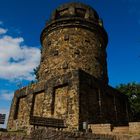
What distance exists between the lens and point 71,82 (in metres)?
14.6

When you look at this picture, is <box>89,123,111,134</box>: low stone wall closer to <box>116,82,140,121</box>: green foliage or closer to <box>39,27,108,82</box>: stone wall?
<box>39,27,108,82</box>: stone wall

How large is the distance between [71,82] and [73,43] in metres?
4.89

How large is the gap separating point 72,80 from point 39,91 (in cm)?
360

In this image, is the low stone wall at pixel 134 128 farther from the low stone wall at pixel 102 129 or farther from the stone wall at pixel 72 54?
the stone wall at pixel 72 54

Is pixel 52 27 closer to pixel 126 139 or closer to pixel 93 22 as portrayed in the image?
pixel 93 22

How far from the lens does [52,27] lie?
64.1 feet

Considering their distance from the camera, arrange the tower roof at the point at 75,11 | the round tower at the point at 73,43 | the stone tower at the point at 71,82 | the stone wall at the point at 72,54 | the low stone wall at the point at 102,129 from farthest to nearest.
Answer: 1. the tower roof at the point at 75,11
2. the round tower at the point at 73,43
3. the stone wall at the point at 72,54
4. the stone tower at the point at 71,82
5. the low stone wall at the point at 102,129

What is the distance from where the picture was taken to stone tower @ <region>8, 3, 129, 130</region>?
1401cm

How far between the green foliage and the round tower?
8.32m

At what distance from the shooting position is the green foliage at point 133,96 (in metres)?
25.0

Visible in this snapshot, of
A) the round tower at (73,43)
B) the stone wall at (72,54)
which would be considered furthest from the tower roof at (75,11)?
the stone wall at (72,54)

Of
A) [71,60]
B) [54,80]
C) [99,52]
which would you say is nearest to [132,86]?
[99,52]

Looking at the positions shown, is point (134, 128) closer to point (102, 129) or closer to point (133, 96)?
point (102, 129)

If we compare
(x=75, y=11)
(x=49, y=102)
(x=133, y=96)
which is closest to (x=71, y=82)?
(x=49, y=102)
